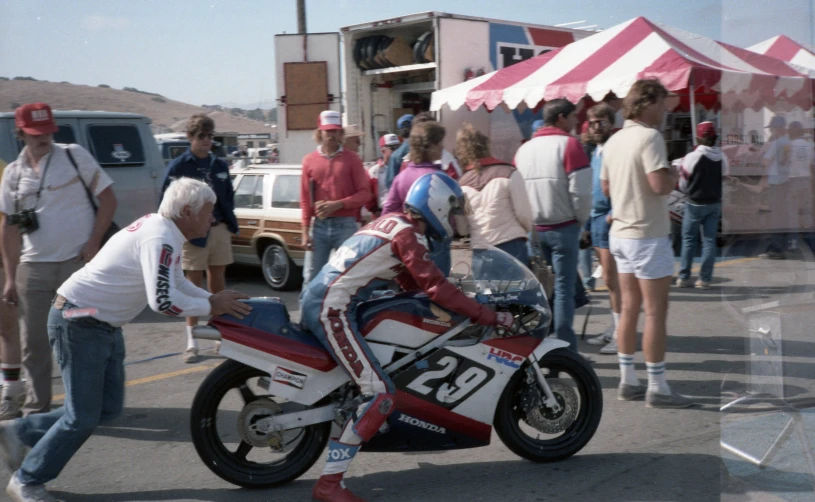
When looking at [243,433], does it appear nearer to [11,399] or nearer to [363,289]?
[363,289]

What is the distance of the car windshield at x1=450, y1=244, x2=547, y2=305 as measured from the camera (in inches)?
172

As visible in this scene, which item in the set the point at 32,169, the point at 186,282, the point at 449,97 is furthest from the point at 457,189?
the point at 449,97

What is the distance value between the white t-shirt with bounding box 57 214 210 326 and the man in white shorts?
108 inches

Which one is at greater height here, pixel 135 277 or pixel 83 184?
pixel 83 184

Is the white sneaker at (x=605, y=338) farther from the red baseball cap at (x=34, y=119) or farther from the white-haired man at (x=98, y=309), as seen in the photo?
the red baseball cap at (x=34, y=119)

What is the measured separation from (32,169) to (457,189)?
2.60m

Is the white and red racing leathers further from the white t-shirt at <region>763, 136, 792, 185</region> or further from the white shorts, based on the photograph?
the white shorts

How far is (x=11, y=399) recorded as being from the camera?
537cm

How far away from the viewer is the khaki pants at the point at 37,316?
16.3ft

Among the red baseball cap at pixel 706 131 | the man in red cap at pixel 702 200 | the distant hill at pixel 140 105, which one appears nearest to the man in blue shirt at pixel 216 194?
the man in red cap at pixel 702 200

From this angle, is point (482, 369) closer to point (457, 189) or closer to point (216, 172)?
point (457, 189)

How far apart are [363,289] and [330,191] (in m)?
3.18

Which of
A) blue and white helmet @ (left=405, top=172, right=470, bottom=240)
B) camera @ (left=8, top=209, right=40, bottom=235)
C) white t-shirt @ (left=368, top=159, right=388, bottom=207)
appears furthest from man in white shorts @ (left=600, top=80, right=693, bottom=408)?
white t-shirt @ (left=368, top=159, right=388, bottom=207)

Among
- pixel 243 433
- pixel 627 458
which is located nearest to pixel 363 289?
pixel 243 433
